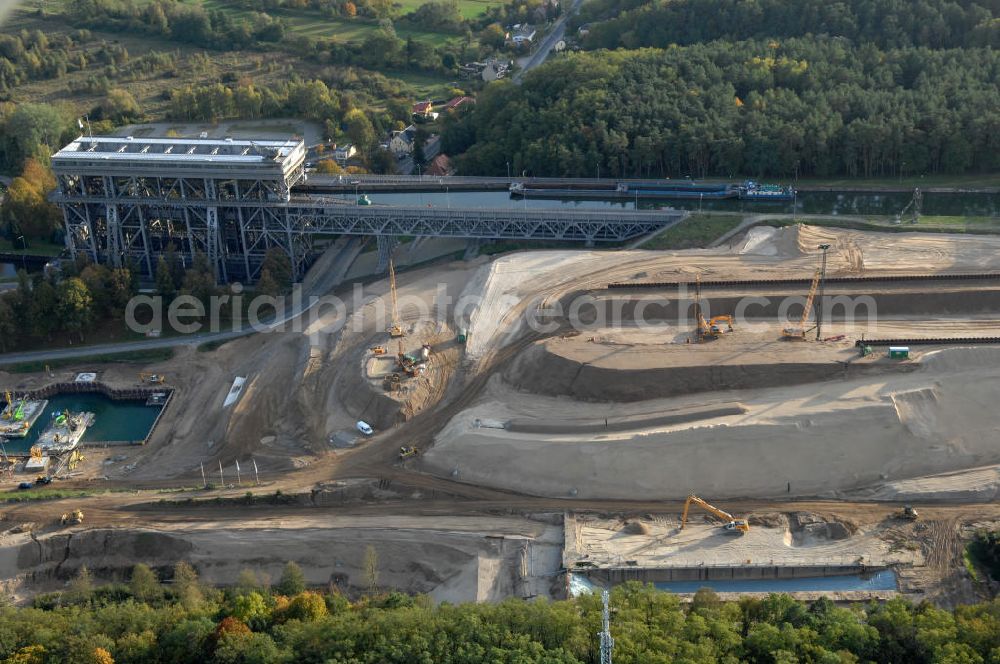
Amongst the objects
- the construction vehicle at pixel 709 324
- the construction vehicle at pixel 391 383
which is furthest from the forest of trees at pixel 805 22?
the construction vehicle at pixel 391 383

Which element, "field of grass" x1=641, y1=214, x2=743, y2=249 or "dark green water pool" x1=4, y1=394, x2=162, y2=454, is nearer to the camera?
"dark green water pool" x1=4, y1=394, x2=162, y2=454

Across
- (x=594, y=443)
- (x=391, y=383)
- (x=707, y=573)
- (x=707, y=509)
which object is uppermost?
(x=391, y=383)

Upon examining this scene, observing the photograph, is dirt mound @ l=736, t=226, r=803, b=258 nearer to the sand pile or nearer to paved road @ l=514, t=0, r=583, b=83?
the sand pile

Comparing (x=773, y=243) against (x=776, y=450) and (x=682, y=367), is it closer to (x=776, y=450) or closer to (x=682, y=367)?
(x=682, y=367)

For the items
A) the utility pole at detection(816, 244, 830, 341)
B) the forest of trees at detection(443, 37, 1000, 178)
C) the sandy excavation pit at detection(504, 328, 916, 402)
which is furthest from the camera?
the forest of trees at detection(443, 37, 1000, 178)

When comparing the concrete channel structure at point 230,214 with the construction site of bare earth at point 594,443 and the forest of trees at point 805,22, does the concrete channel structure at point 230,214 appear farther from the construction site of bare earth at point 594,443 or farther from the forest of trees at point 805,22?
the forest of trees at point 805,22

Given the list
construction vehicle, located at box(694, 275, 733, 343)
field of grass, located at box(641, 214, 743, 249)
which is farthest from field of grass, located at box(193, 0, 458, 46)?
construction vehicle, located at box(694, 275, 733, 343)

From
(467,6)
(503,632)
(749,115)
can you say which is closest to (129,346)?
(503,632)
